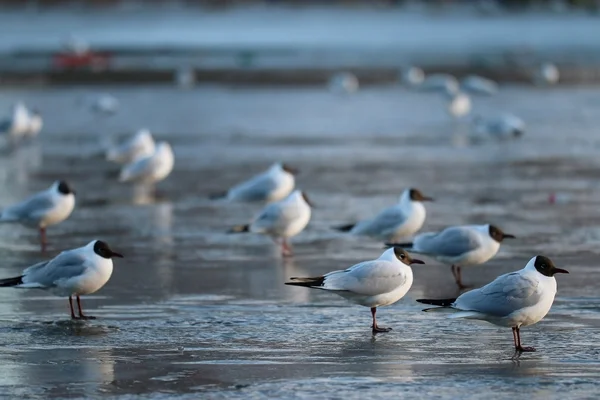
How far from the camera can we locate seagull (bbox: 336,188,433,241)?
13133mm

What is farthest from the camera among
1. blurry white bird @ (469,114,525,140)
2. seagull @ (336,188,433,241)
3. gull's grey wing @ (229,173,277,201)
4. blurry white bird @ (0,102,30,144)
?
blurry white bird @ (0,102,30,144)

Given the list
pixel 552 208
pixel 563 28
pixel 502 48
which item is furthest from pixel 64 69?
pixel 563 28

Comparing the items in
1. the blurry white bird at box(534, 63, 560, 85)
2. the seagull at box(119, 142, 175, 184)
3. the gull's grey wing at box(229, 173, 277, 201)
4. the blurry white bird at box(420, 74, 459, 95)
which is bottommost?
the gull's grey wing at box(229, 173, 277, 201)

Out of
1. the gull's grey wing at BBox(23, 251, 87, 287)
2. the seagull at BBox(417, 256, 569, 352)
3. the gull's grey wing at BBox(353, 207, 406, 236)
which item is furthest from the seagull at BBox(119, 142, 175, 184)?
the seagull at BBox(417, 256, 569, 352)

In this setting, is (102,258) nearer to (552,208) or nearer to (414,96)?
(552,208)

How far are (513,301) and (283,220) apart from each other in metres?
4.43

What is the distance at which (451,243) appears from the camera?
1184 centimetres

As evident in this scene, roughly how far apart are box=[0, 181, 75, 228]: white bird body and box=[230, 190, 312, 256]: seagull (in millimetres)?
1634

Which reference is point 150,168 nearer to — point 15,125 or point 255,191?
point 255,191

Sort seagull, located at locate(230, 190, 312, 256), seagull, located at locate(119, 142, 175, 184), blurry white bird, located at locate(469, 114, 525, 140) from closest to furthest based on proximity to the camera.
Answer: seagull, located at locate(230, 190, 312, 256) → seagull, located at locate(119, 142, 175, 184) → blurry white bird, located at locate(469, 114, 525, 140)

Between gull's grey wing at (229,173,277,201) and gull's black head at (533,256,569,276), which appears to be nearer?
gull's black head at (533,256,569,276)

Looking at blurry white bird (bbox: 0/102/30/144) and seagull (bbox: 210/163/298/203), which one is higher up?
blurry white bird (bbox: 0/102/30/144)

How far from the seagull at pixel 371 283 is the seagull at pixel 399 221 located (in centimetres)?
277

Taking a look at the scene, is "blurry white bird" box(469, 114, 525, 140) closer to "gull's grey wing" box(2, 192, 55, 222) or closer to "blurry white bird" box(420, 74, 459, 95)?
"blurry white bird" box(420, 74, 459, 95)
